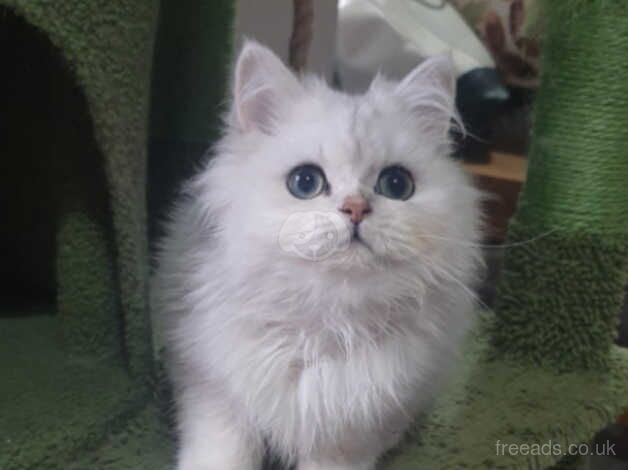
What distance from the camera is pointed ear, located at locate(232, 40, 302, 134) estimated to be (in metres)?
0.81

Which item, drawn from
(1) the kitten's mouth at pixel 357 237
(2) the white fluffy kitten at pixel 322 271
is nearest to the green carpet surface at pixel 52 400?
(2) the white fluffy kitten at pixel 322 271

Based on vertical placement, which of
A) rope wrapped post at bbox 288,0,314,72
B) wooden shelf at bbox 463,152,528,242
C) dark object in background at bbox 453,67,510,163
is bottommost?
wooden shelf at bbox 463,152,528,242

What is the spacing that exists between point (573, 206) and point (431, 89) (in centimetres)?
35

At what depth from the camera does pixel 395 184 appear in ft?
2.59

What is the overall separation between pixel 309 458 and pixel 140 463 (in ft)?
0.70

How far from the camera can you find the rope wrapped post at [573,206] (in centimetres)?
100

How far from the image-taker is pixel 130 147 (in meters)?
0.84

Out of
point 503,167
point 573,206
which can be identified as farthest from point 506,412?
point 503,167

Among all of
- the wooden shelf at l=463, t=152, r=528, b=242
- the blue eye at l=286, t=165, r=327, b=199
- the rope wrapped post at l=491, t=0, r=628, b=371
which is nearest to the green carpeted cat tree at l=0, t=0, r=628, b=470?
the rope wrapped post at l=491, t=0, r=628, b=371

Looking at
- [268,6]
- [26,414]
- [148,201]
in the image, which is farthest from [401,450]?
[268,6]

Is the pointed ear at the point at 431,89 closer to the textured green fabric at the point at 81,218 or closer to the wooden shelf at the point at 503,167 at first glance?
the textured green fabric at the point at 81,218

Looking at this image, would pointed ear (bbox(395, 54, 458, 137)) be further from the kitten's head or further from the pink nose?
the pink nose

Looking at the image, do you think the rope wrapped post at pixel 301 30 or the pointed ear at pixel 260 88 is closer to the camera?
the pointed ear at pixel 260 88

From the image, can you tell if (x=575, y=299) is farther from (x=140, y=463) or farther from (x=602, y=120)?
(x=140, y=463)
